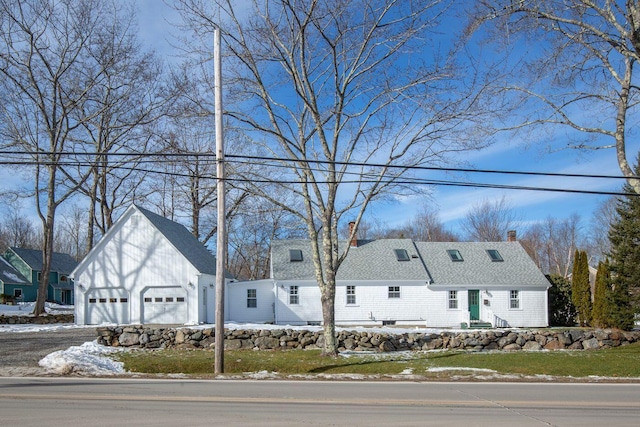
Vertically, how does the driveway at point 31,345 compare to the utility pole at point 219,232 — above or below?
below

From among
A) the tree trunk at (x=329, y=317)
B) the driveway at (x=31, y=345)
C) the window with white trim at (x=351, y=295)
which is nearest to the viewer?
the driveway at (x=31, y=345)

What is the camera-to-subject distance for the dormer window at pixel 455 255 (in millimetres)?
36281

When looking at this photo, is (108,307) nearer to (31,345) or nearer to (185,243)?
(185,243)

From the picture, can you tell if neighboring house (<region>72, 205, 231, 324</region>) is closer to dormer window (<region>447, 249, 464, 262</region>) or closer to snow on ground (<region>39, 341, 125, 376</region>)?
snow on ground (<region>39, 341, 125, 376</region>)

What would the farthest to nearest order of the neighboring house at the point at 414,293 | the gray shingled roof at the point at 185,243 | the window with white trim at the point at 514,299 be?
1. the window with white trim at the point at 514,299
2. the neighboring house at the point at 414,293
3. the gray shingled roof at the point at 185,243

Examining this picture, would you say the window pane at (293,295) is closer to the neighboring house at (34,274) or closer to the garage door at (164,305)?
the garage door at (164,305)

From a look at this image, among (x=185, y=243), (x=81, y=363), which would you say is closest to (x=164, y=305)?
(x=185, y=243)

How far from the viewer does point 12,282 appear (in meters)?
60.6

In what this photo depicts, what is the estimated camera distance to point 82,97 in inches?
1297

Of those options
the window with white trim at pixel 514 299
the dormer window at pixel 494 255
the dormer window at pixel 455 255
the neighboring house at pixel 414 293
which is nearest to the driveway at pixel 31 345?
the neighboring house at pixel 414 293

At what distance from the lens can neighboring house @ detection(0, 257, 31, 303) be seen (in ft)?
196

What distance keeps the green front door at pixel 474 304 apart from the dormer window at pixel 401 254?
13.9 ft

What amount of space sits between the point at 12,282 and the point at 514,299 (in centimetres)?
5034

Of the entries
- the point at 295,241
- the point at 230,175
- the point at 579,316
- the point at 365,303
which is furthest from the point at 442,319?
the point at 230,175
